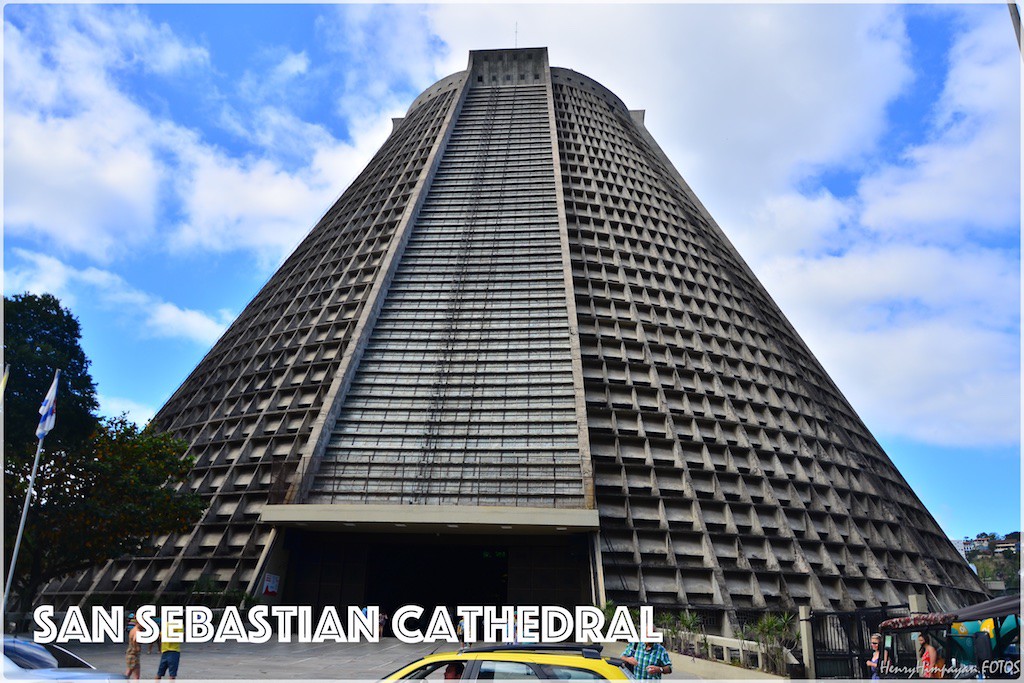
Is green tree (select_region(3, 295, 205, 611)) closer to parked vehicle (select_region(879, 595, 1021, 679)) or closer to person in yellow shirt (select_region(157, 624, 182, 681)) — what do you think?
person in yellow shirt (select_region(157, 624, 182, 681))

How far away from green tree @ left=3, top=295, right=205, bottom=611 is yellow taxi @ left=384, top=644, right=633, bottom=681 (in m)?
15.1

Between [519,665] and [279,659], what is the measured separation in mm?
11277

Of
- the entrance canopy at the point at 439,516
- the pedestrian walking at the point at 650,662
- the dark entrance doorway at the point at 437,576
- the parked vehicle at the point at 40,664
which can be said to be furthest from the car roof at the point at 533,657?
the dark entrance doorway at the point at 437,576

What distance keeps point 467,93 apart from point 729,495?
107 ft

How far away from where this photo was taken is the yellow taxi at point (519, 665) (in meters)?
7.17

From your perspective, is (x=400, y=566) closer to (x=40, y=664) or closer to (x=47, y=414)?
(x=47, y=414)

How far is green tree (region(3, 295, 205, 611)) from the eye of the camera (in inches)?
742

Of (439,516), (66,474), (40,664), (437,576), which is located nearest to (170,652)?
(40,664)

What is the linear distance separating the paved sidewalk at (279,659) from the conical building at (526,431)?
3650 mm

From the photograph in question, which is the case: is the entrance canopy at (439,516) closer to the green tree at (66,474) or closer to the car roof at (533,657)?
the green tree at (66,474)

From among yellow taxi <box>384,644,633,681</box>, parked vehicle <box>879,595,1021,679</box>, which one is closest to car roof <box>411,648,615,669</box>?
yellow taxi <box>384,644,633,681</box>

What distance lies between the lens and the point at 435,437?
2542 cm

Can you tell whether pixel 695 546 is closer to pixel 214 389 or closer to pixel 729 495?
pixel 729 495

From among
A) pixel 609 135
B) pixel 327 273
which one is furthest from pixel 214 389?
pixel 609 135
